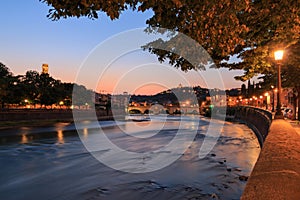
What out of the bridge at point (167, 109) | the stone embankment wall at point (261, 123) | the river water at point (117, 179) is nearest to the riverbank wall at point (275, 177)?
the river water at point (117, 179)

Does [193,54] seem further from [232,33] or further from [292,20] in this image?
[292,20]

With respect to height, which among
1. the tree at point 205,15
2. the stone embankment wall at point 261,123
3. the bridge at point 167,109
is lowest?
the bridge at point 167,109

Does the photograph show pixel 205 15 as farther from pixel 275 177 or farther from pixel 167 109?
pixel 167 109

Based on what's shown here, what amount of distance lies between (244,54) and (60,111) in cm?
6747

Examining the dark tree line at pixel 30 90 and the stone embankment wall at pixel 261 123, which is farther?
the dark tree line at pixel 30 90

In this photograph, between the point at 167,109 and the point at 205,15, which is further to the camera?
the point at 167,109

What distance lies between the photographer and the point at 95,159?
20656mm

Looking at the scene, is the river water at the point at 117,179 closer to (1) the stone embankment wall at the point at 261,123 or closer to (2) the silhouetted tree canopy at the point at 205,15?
(1) the stone embankment wall at the point at 261,123

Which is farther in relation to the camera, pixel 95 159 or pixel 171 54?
pixel 95 159

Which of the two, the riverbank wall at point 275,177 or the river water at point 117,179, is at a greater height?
the riverbank wall at point 275,177

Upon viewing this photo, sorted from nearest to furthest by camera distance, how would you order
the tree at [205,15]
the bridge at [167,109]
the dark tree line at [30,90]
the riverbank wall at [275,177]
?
the riverbank wall at [275,177] → the tree at [205,15] → the dark tree line at [30,90] → the bridge at [167,109]

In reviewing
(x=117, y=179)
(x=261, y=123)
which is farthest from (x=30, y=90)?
(x=117, y=179)

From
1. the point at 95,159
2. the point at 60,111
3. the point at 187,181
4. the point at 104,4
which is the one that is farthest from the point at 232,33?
the point at 60,111

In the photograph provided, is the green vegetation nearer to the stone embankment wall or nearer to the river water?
the river water
